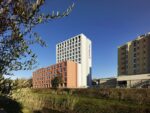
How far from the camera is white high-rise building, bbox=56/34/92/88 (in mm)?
126000

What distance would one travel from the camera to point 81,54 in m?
132

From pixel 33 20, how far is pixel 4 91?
272cm

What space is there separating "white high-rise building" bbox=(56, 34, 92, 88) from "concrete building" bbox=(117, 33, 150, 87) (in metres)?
24.5

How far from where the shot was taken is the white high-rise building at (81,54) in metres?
126

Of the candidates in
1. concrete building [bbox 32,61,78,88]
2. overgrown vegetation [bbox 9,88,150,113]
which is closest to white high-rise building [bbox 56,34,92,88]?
concrete building [bbox 32,61,78,88]

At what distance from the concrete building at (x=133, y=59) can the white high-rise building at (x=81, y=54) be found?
24.5 m

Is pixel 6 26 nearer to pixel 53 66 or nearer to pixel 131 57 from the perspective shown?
pixel 131 57

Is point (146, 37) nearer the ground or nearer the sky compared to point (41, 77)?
nearer the sky

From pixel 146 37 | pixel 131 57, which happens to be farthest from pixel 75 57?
pixel 146 37

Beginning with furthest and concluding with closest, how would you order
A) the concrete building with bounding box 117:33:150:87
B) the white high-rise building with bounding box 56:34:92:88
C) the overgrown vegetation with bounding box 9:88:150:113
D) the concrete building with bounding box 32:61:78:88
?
the white high-rise building with bounding box 56:34:92:88
the concrete building with bounding box 32:61:78:88
the concrete building with bounding box 117:33:150:87
the overgrown vegetation with bounding box 9:88:150:113

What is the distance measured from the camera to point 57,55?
527 ft

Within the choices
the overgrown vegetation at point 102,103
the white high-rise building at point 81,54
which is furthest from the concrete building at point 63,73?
the overgrown vegetation at point 102,103

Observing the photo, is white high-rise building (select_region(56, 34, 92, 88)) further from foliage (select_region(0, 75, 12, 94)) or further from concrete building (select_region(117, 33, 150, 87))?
foliage (select_region(0, 75, 12, 94))

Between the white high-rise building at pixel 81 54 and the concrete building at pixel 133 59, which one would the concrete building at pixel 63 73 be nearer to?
the white high-rise building at pixel 81 54
